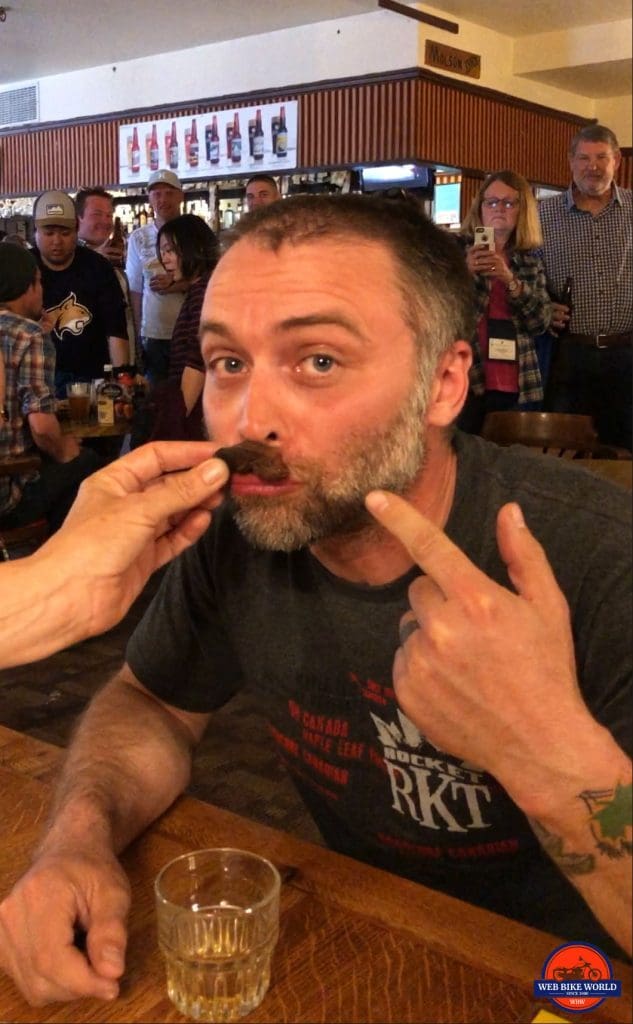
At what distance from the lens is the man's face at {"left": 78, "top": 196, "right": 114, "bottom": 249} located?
5.51m

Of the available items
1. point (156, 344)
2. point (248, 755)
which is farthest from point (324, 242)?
point (156, 344)

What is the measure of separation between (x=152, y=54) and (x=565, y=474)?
7.93 m

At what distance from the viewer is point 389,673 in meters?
1.05

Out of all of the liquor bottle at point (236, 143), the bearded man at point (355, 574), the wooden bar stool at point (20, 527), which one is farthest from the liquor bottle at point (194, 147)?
the bearded man at point (355, 574)

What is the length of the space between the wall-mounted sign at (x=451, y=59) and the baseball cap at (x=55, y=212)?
231 centimetres

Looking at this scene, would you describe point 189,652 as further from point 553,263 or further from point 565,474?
point 553,263

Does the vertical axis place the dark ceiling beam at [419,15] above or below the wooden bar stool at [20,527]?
above

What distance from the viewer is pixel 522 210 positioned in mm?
3719

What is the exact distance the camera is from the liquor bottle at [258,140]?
24.0 feet

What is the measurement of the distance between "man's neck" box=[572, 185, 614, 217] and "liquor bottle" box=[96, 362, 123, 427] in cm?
206

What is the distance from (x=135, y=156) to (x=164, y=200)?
118 inches

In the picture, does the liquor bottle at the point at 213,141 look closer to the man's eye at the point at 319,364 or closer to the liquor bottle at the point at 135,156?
the liquor bottle at the point at 135,156

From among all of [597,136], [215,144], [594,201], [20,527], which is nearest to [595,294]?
[594,201]

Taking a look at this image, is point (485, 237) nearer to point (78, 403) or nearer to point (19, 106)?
point (78, 403)
